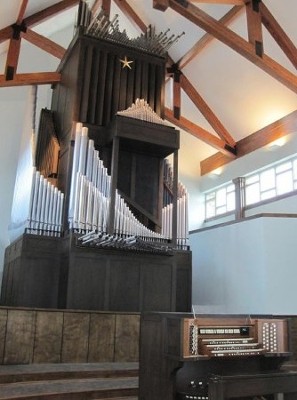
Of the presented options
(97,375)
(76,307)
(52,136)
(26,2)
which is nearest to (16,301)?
(76,307)

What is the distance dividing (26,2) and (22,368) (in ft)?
21.5

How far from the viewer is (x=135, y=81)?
7855 millimetres

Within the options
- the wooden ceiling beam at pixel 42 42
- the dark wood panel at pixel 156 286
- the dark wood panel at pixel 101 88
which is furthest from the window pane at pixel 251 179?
the wooden ceiling beam at pixel 42 42

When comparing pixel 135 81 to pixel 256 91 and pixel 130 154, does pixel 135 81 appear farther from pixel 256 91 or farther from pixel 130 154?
pixel 256 91

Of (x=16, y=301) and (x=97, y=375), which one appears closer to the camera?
(x=97, y=375)

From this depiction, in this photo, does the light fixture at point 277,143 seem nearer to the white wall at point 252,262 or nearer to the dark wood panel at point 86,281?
the white wall at point 252,262

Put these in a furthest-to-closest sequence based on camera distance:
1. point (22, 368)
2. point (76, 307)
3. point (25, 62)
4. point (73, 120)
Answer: point (25, 62), point (73, 120), point (76, 307), point (22, 368)

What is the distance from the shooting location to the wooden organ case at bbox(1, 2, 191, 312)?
6305 mm

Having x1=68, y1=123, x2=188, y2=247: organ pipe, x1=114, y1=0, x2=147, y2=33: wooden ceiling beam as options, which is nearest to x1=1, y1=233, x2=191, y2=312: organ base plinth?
x1=68, y1=123, x2=188, y2=247: organ pipe

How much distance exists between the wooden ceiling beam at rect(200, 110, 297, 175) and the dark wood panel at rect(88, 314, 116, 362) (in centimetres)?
598

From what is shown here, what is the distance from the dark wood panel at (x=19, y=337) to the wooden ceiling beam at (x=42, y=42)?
5.86 metres

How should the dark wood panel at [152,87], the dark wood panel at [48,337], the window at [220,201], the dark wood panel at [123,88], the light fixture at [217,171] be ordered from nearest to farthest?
the dark wood panel at [48,337] < the dark wood panel at [123,88] < the dark wood panel at [152,87] < the window at [220,201] < the light fixture at [217,171]

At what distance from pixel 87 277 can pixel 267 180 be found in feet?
17.3

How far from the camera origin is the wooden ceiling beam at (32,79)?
8.13 meters
